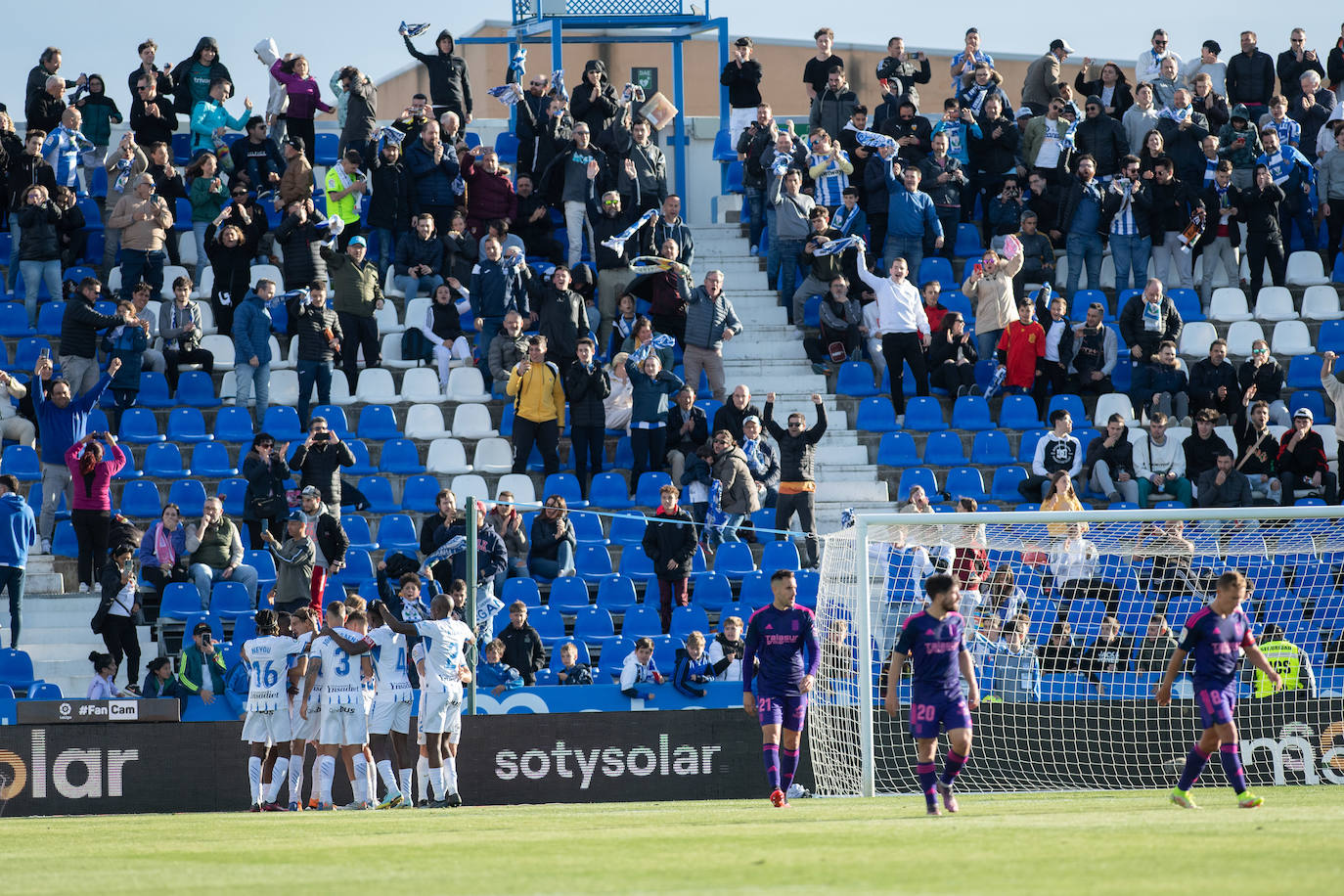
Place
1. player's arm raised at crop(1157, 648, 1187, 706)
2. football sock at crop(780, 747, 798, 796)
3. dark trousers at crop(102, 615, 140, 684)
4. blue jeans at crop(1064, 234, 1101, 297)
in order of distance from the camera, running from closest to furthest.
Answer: player's arm raised at crop(1157, 648, 1187, 706) → football sock at crop(780, 747, 798, 796) → dark trousers at crop(102, 615, 140, 684) → blue jeans at crop(1064, 234, 1101, 297)

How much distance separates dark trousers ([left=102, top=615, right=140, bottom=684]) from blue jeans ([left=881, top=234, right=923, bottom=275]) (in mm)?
10556

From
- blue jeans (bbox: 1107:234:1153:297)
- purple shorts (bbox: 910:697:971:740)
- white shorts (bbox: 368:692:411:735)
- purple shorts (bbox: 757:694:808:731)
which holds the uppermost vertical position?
blue jeans (bbox: 1107:234:1153:297)

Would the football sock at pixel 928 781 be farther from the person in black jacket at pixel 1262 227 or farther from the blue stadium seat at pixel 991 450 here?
the person in black jacket at pixel 1262 227

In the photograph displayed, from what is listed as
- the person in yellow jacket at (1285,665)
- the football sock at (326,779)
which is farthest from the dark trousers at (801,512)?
the football sock at (326,779)

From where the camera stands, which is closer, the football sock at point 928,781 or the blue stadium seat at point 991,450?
the football sock at point 928,781

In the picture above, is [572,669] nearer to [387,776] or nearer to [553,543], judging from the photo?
[553,543]

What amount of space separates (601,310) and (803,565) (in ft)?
15.1

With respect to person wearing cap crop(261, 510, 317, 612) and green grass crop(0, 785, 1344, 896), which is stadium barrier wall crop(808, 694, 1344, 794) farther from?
person wearing cap crop(261, 510, 317, 612)

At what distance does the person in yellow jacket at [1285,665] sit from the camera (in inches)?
627

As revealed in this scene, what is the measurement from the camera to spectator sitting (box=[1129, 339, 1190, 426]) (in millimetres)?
21109

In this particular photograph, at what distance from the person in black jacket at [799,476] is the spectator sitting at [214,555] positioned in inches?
231

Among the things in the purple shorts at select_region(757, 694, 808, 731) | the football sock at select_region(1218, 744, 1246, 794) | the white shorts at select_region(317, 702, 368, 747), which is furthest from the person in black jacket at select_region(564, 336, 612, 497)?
the football sock at select_region(1218, 744, 1246, 794)

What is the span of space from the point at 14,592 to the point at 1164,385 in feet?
43.8

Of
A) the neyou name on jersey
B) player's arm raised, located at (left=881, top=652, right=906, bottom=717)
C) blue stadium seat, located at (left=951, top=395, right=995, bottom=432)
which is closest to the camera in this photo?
player's arm raised, located at (left=881, top=652, right=906, bottom=717)
